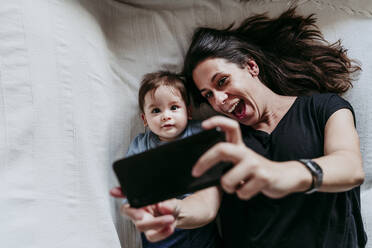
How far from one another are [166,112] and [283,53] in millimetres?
483

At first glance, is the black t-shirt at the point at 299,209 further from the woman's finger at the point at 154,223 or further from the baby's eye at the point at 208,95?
the woman's finger at the point at 154,223

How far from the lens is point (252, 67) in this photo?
3.47ft

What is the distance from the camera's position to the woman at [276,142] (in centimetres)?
63

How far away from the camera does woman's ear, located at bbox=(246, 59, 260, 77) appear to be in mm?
1054

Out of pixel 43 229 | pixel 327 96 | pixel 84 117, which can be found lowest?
pixel 43 229

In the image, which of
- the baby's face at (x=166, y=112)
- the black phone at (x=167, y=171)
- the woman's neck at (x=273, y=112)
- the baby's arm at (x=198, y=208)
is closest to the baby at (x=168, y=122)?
the baby's face at (x=166, y=112)

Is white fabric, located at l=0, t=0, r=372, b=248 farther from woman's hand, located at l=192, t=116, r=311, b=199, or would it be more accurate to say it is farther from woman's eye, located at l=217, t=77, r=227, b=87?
woman's hand, located at l=192, t=116, r=311, b=199

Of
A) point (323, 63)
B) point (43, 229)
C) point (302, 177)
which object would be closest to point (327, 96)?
point (323, 63)

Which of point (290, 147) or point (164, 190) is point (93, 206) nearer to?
point (164, 190)

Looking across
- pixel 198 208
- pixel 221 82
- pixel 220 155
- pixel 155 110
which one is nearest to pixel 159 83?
pixel 155 110

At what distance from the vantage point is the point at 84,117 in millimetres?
950

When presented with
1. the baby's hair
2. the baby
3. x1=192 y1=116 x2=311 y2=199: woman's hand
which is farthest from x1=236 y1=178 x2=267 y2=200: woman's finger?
the baby's hair

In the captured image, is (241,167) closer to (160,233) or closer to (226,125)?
(226,125)

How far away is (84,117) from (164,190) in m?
0.41
